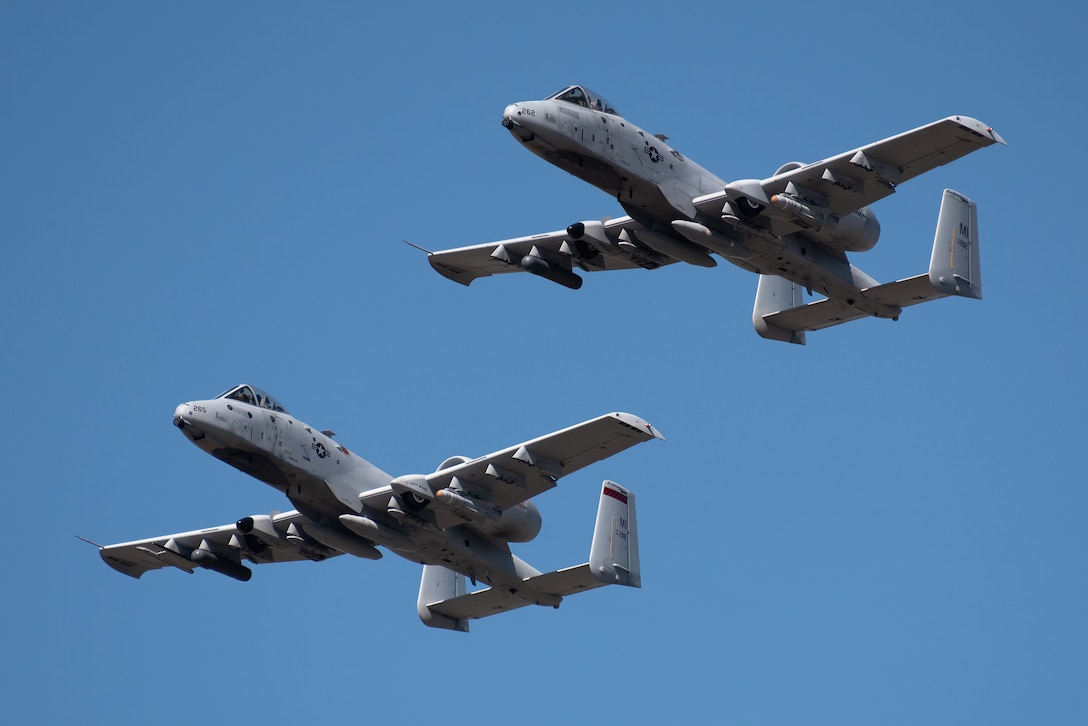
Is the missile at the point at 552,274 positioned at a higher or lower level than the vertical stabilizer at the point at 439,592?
higher

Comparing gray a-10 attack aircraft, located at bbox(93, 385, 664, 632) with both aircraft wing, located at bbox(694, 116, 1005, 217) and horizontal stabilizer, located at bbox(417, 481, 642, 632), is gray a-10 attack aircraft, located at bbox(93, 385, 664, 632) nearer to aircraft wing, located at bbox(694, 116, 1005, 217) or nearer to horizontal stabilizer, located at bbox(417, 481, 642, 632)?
horizontal stabilizer, located at bbox(417, 481, 642, 632)

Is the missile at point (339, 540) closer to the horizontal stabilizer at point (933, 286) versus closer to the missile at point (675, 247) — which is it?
the missile at point (675, 247)

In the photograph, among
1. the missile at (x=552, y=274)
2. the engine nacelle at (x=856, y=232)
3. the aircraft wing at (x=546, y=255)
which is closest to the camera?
the engine nacelle at (x=856, y=232)

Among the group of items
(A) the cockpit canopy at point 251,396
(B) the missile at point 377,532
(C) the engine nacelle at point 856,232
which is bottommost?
(B) the missile at point 377,532

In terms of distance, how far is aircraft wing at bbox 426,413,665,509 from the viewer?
52219mm

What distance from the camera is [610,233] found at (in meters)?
60.0

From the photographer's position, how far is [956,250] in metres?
60.0

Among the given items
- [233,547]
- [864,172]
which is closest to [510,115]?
[864,172]

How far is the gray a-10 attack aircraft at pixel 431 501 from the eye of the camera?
54125 mm

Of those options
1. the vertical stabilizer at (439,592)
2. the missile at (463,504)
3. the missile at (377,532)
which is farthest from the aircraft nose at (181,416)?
the vertical stabilizer at (439,592)

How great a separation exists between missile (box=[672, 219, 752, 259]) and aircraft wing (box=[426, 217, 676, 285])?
1876 millimetres

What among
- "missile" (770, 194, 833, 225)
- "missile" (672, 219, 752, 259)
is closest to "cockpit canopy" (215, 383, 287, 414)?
"missile" (672, 219, 752, 259)

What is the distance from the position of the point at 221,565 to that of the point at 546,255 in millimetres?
14032

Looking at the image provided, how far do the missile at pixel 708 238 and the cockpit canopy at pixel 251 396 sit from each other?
12634 millimetres
